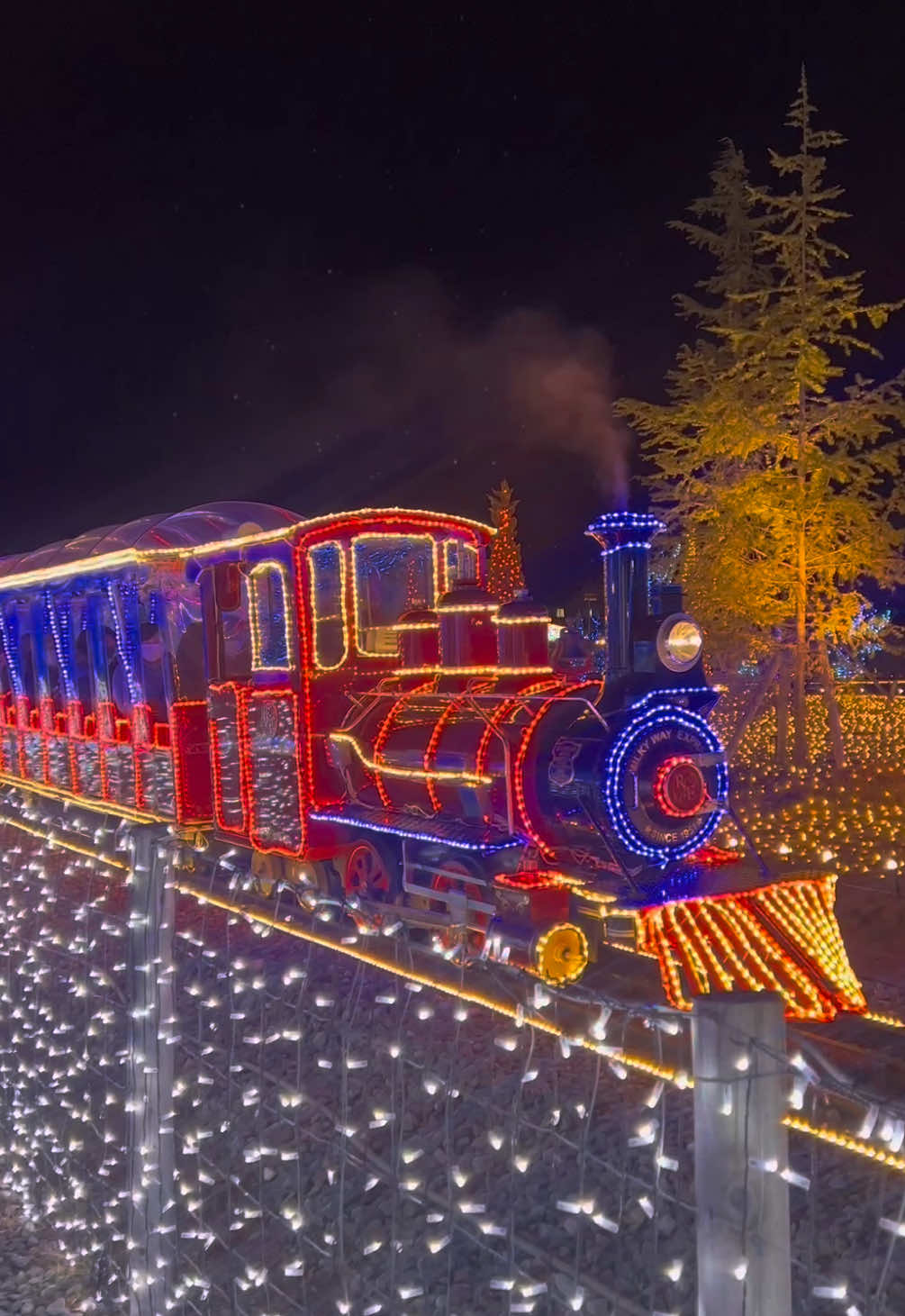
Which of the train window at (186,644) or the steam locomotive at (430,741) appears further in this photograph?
the train window at (186,644)

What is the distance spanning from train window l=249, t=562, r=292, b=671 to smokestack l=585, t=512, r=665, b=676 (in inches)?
108

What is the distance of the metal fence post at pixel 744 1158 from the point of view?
192 cm

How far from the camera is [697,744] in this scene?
683cm

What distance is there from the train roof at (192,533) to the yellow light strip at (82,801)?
224 centimetres

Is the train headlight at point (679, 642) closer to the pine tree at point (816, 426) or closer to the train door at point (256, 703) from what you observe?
the train door at point (256, 703)

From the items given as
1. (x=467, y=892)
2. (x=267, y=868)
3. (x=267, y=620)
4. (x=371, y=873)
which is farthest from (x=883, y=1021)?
(x=267, y=620)

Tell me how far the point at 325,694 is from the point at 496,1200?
4246 millimetres

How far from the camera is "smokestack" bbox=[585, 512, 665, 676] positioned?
Answer: 22.0ft

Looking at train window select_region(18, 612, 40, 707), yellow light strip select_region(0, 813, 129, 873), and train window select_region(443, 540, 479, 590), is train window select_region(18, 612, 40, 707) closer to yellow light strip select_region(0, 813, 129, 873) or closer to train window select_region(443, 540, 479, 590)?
train window select_region(443, 540, 479, 590)

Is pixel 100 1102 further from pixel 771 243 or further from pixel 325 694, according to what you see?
pixel 771 243

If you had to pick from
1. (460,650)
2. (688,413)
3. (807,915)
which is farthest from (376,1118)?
(688,413)

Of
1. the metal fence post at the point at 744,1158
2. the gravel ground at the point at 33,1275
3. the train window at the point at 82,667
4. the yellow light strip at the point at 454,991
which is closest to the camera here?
the metal fence post at the point at 744,1158

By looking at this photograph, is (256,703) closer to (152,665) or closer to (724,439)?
(152,665)

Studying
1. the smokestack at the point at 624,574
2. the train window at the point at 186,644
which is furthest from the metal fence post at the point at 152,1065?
the train window at the point at 186,644
